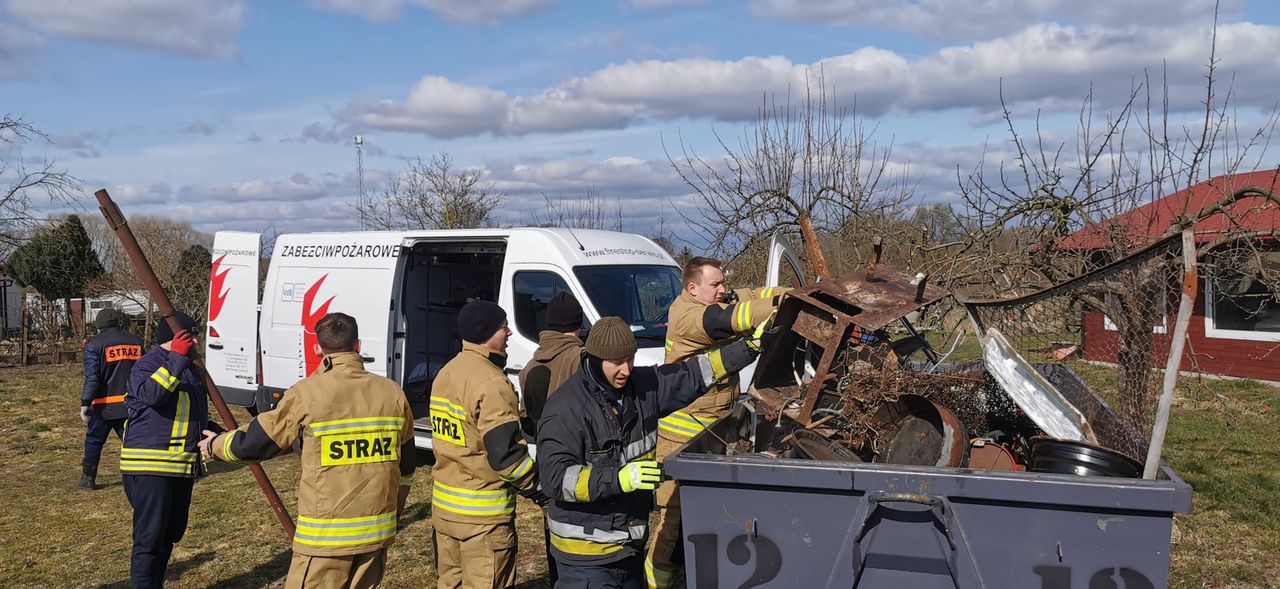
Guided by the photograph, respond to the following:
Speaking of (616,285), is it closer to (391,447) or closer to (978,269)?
(978,269)

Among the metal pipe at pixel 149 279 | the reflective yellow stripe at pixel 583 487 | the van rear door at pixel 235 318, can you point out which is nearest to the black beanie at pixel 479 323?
the reflective yellow stripe at pixel 583 487

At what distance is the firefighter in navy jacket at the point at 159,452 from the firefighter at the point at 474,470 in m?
1.82

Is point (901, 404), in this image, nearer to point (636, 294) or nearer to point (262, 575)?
point (262, 575)

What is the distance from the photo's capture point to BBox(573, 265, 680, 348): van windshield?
7566 mm

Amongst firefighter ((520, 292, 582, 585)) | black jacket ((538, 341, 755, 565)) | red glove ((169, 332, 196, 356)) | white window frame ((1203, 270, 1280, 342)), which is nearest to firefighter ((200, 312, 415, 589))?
black jacket ((538, 341, 755, 565))

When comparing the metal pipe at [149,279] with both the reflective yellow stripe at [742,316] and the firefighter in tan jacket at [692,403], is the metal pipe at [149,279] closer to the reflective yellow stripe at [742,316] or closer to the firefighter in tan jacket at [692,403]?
the firefighter in tan jacket at [692,403]

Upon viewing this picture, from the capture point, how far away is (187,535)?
680 centimetres

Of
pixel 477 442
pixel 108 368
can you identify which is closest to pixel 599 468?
pixel 477 442

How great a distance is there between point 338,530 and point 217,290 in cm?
757

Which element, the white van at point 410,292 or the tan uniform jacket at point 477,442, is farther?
the white van at point 410,292

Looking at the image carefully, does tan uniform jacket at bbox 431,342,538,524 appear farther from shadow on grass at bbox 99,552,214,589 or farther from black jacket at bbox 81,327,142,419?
black jacket at bbox 81,327,142,419

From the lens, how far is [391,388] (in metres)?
3.87

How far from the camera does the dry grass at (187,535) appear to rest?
19.3ft

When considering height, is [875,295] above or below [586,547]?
above
